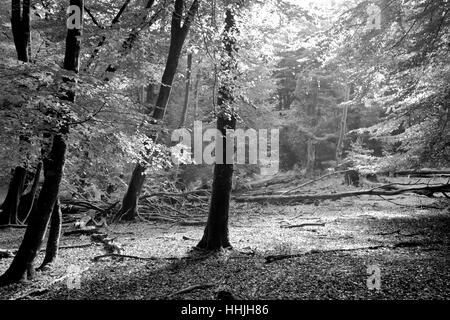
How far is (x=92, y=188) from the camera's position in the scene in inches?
619

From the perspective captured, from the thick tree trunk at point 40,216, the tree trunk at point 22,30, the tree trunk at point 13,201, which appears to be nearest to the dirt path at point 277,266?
the thick tree trunk at point 40,216

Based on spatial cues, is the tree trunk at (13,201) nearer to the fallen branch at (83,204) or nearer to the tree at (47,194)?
the fallen branch at (83,204)

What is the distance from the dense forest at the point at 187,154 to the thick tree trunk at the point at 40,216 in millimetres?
22

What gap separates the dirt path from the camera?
18.2 feet

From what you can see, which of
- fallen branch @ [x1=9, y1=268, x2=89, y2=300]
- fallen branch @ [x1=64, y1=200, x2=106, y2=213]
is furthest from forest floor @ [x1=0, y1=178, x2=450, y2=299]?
fallen branch @ [x1=64, y1=200, x2=106, y2=213]

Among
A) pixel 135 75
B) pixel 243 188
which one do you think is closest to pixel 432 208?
pixel 243 188

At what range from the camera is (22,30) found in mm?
10453

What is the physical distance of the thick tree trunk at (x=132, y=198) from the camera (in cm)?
1382

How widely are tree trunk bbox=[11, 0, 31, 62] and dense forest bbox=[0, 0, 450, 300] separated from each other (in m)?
0.06

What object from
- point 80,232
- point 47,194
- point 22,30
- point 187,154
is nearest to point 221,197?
point 187,154

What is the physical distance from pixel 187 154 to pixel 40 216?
18.3 ft

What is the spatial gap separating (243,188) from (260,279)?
1663 cm

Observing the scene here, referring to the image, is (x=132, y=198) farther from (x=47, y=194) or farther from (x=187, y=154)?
(x=47, y=194)

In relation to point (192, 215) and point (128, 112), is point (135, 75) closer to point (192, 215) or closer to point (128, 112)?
point (128, 112)
